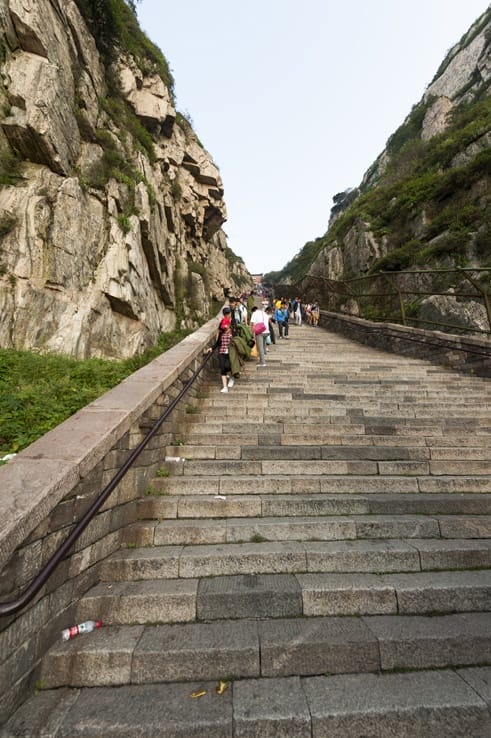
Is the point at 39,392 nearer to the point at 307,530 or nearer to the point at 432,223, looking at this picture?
the point at 307,530

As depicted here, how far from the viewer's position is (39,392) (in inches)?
192

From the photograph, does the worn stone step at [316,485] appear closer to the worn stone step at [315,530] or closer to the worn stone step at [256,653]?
the worn stone step at [315,530]

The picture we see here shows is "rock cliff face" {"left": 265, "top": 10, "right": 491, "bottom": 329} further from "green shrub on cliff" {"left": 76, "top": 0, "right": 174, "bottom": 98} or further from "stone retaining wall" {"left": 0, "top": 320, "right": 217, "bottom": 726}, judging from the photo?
"green shrub on cliff" {"left": 76, "top": 0, "right": 174, "bottom": 98}

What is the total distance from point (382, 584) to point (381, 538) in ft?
1.82

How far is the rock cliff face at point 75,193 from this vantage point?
380 inches

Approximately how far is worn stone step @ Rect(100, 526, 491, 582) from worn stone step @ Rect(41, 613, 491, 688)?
1.54 ft

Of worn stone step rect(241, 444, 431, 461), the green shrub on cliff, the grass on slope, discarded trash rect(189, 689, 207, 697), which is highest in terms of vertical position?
the green shrub on cliff

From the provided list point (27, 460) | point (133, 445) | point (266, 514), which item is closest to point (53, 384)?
point (133, 445)

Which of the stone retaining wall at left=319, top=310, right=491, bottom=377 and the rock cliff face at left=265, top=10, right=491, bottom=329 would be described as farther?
the rock cliff face at left=265, top=10, right=491, bottom=329

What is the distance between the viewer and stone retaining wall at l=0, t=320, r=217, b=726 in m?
1.77

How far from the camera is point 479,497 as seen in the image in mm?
3328

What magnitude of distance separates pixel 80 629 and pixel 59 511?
853 millimetres

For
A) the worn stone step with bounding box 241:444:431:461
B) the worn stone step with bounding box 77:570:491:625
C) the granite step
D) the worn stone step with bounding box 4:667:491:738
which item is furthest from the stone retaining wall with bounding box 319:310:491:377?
the worn stone step with bounding box 4:667:491:738

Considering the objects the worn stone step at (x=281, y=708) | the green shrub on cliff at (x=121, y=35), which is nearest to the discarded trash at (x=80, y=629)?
the worn stone step at (x=281, y=708)
